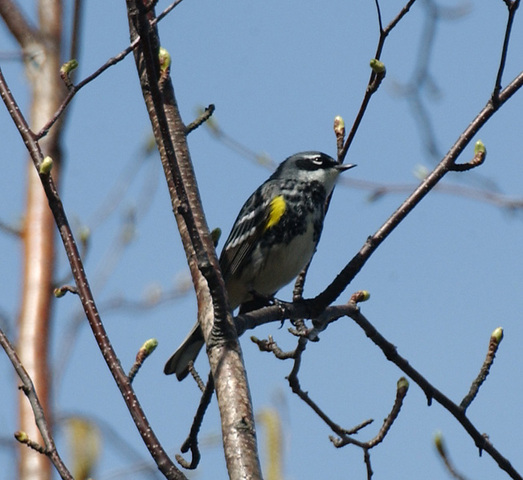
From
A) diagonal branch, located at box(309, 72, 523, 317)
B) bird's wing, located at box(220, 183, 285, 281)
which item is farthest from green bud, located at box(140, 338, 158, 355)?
bird's wing, located at box(220, 183, 285, 281)

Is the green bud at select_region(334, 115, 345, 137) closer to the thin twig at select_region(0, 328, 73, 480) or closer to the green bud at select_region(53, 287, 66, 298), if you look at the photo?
the green bud at select_region(53, 287, 66, 298)

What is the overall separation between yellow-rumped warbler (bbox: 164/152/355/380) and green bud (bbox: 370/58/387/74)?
2108 millimetres

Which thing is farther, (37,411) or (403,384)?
(403,384)

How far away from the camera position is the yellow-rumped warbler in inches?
229

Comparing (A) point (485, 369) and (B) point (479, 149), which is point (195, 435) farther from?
(B) point (479, 149)

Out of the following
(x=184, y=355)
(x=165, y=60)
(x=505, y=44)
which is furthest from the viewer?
(x=184, y=355)

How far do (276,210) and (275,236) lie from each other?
19 centimetres

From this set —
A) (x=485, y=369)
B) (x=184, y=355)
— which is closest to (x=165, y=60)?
(x=485, y=369)

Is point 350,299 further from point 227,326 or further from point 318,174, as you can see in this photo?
point 318,174

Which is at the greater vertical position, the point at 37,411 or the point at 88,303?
the point at 88,303

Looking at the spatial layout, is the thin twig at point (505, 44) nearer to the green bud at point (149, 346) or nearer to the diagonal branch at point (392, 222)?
the diagonal branch at point (392, 222)

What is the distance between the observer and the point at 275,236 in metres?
5.88

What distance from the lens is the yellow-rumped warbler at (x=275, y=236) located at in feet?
19.1

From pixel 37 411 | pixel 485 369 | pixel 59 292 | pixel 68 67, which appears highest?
pixel 68 67
